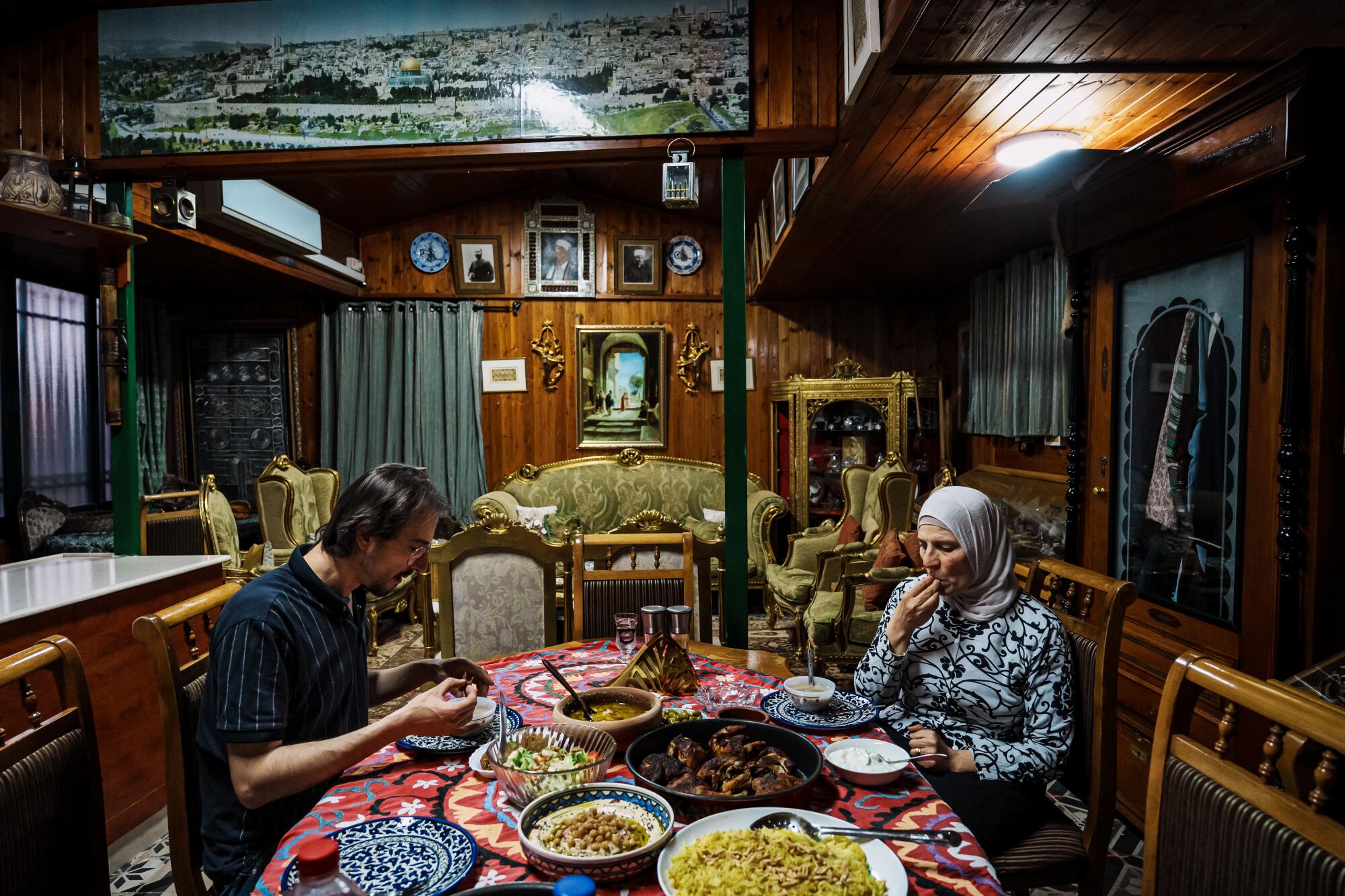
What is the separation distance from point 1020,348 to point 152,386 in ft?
20.5

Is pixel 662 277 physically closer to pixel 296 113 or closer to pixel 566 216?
pixel 566 216

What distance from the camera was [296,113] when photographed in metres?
3.11

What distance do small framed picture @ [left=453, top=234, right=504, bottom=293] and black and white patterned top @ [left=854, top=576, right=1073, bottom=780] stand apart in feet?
18.3

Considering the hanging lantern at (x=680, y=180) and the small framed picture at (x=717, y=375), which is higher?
the hanging lantern at (x=680, y=180)

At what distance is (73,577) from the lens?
8.55 ft

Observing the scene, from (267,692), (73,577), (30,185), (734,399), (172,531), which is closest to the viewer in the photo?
(267,692)

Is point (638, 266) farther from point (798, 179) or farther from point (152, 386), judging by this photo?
point (152, 386)

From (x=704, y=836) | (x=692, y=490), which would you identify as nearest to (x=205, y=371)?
(x=692, y=490)

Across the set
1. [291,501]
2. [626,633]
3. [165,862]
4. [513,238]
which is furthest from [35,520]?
[626,633]

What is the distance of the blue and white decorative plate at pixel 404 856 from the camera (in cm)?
91

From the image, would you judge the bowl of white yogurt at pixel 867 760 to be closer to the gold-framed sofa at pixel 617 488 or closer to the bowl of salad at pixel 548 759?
the bowl of salad at pixel 548 759

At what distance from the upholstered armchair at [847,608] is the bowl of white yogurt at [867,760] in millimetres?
2197

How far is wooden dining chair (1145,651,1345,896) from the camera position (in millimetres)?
846

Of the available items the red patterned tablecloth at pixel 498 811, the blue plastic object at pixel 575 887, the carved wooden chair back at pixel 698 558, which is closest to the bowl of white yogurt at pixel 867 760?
the red patterned tablecloth at pixel 498 811
